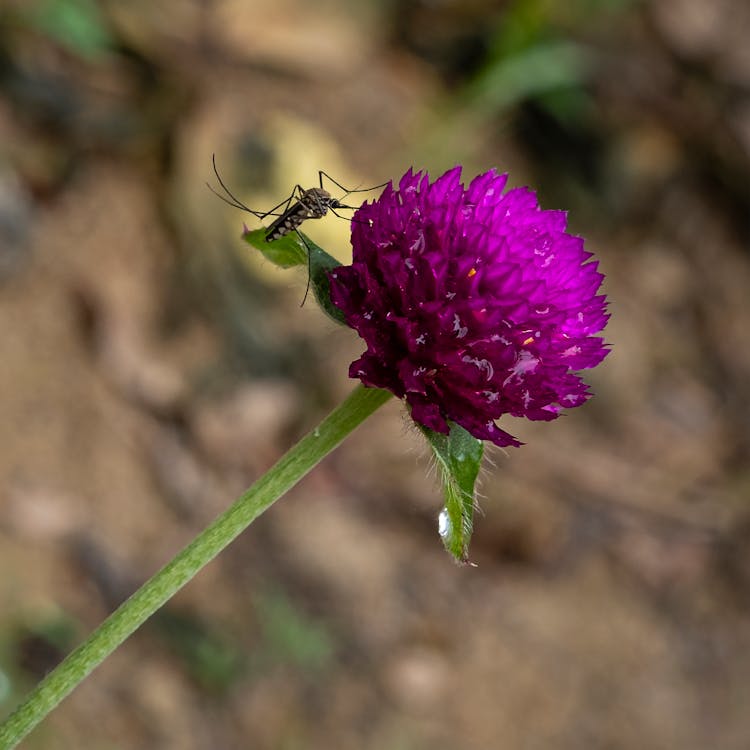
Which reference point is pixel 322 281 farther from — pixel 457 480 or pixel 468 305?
pixel 457 480

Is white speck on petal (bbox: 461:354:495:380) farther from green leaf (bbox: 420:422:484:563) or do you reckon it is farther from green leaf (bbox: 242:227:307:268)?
green leaf (bbox: 242:227:307:268)

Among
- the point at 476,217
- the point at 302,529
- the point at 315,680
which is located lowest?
the point at 315,680

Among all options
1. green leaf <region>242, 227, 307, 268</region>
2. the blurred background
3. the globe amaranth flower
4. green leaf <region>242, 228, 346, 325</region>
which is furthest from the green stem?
the blurred background

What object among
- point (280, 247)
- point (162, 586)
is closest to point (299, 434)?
point (280, 247)

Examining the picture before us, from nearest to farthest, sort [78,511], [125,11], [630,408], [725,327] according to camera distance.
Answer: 1. [78,511]
2. [125,11]
3. [630,408]
4. [725,327]

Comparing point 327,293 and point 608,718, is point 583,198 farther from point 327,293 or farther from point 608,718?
point 327,293

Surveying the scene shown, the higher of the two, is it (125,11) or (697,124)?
(125,11)

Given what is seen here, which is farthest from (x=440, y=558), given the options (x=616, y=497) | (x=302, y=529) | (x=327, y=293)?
(x=327, y=293)
